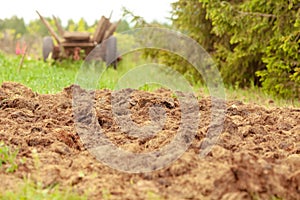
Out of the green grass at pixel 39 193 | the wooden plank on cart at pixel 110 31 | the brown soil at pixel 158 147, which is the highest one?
the wooden plank on cart at pixel 110 31

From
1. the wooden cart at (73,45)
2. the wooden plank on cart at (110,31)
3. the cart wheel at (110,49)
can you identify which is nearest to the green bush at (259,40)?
the cart wheel at (110,49)

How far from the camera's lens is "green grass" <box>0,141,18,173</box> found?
2.84 m

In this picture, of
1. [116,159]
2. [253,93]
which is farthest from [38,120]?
[253,93]

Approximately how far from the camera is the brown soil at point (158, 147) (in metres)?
2.48

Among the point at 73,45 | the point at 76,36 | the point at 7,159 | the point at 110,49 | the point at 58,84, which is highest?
the point at 76,36

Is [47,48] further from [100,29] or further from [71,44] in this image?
[100,29]

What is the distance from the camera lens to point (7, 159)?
295 centimetres

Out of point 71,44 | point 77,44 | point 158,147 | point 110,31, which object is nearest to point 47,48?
point 71,44

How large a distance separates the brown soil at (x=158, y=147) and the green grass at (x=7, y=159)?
0.04 metres

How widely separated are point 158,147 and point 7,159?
992 millimetres

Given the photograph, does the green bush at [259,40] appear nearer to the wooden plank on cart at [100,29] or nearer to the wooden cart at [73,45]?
the wooden plank on cart at [100,29]

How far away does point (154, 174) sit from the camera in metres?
2.70

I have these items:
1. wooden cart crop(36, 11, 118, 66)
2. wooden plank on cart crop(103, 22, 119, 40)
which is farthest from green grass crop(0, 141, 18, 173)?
wooden plank on cart crop(103, 22, 119, 40)

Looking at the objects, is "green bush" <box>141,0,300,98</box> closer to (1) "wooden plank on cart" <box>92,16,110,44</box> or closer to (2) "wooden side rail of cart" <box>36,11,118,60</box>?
(1) "wooden plank on cart" <box>92,16,110,44</box>
